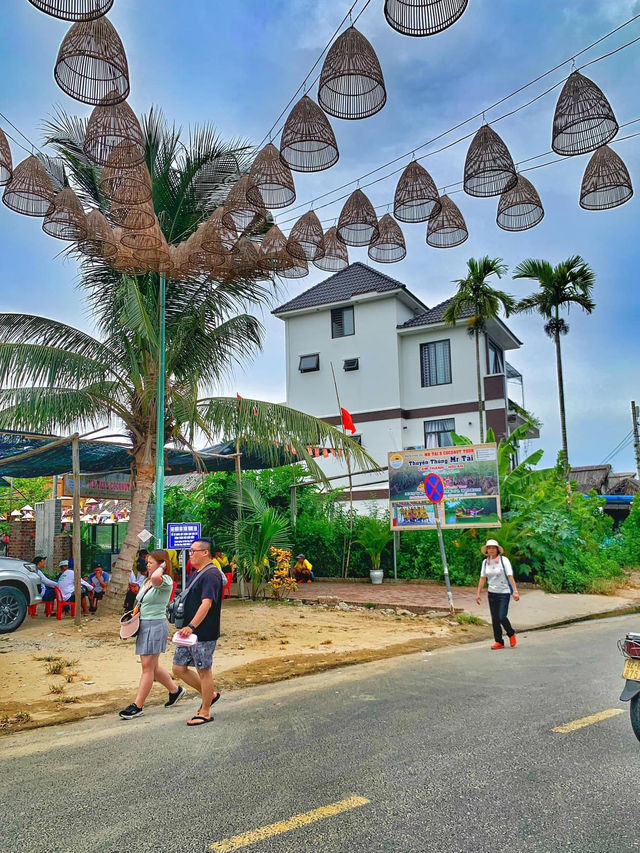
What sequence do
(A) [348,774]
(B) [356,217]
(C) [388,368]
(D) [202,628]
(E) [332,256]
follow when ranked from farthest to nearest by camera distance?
(C) [388,368] → (E) [332,256] → (B) [356,217] → (D) [202,628] → (A) [348,774]

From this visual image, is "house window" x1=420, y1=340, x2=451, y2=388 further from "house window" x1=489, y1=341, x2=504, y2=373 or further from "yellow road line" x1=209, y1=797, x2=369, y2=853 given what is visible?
"yellow road line" x1=209, y1=797, x2=369, y2=853

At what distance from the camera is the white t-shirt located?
11125 mm

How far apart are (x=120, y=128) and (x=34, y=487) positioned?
37165 millimetres

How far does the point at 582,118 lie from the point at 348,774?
679 centimetres

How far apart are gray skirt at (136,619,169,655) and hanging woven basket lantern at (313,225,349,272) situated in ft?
20.2

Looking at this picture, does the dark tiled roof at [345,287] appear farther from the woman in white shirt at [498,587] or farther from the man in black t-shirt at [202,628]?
the man in black t-shirt at [202,628]

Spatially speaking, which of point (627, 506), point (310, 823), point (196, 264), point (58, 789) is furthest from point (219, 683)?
Answer: point (627, 506)

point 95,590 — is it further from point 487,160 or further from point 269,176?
point 487,160

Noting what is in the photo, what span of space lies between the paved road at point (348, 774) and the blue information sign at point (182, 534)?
5577mm

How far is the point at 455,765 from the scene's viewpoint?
529cm

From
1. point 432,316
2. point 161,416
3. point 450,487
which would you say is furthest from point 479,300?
point 161,416

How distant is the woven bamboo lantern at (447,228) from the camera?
32.8 feet

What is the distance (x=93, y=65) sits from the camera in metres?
7.31

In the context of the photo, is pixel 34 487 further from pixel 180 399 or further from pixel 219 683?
pixel 219 683
